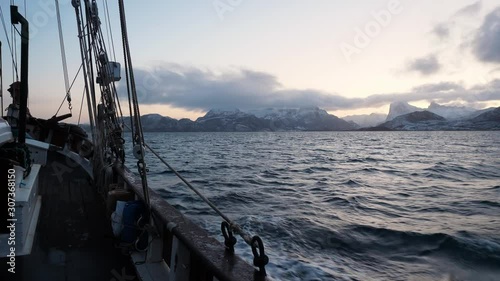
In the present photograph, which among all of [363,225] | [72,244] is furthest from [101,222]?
[363,225]

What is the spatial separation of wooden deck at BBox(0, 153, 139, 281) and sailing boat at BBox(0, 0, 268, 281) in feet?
0.04

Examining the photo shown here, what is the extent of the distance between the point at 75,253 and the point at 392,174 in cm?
1948

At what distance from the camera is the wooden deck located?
12.8 ft

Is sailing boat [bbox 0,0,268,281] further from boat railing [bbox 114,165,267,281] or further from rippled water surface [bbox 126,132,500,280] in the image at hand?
rippled water surface [bbox 126,132,500,280]

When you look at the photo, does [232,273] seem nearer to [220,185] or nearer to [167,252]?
[167,252]

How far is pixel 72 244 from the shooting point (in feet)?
15.6

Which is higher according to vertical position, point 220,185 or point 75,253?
point 75,253

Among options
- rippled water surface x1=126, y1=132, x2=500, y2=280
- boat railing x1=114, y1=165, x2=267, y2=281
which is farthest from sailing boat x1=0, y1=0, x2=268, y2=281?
rippled water surface x1=126, y1=132, x2=500, y2=280

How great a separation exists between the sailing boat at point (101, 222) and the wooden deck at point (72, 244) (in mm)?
12

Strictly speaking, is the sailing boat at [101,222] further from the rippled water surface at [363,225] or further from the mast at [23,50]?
the rippled water surface at [363,225]

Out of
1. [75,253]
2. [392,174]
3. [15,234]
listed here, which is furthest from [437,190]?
[15,234]

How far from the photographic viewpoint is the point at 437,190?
14438mm

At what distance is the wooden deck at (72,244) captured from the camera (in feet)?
12.8

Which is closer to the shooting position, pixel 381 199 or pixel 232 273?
pixel 232 273
